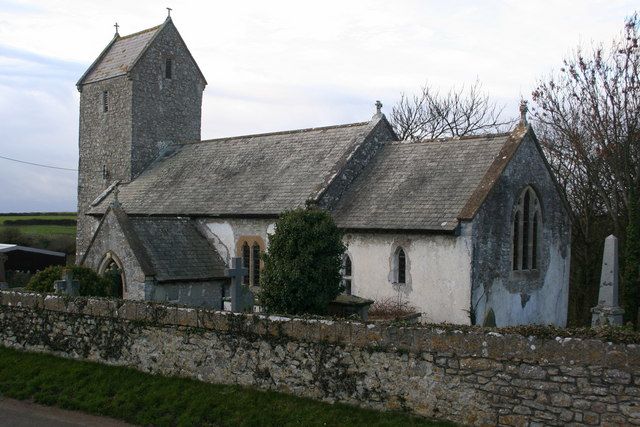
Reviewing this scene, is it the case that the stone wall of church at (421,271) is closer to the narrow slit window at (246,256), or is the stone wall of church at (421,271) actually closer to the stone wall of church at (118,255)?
the narrow slit window at (246,256)

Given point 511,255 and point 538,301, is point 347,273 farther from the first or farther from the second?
point 538,301

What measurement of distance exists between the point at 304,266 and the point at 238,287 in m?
1.86

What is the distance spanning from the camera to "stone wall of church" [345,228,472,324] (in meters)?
19.6

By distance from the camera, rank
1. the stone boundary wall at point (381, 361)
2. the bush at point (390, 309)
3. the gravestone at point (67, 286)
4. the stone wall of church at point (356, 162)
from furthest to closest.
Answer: the stone wall of church at point (356, 162) → the bush at point (390, 309) → the gravestone at point (67, 286) → the stone boundary wall at point (381, 361)

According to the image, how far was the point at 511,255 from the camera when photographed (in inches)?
846

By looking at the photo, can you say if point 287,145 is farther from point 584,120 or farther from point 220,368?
point 220,368

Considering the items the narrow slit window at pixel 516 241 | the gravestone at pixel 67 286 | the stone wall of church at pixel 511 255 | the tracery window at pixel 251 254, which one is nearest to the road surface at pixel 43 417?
the gravestone at pixel 67 286

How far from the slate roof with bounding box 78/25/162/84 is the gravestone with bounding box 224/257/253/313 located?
57.7 feet

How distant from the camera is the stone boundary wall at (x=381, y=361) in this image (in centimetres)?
886

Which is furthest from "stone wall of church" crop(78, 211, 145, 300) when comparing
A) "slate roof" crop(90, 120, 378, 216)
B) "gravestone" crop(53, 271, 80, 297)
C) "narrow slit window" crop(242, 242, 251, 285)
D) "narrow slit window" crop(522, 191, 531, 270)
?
"narrow slit window" crop(522, 191, 531, 270)

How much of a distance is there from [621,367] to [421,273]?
38.9 ft

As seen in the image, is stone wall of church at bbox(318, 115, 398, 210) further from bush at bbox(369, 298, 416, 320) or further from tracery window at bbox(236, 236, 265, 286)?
bush at bbox(369, 298, 416, 320)

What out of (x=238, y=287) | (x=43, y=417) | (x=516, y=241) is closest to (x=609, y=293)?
(x=516, y=241)

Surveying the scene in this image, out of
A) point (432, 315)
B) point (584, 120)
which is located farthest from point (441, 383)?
point (584, 120)
